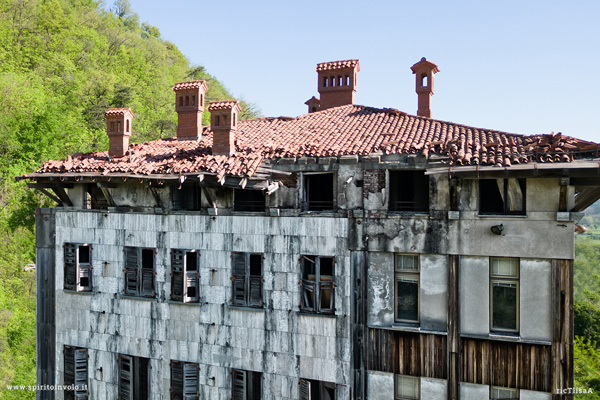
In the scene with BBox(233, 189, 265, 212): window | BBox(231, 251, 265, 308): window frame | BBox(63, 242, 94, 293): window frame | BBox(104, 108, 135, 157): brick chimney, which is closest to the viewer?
BBox(231, 251, 265, 308): window frame

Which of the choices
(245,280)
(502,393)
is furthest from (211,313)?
(502,393)

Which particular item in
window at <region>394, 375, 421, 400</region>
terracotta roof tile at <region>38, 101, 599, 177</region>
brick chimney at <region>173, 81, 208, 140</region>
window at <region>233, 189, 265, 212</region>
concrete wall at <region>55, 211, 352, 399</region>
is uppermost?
brick chimney at <region>173, 81, 208, 140</region>

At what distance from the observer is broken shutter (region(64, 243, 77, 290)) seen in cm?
1584

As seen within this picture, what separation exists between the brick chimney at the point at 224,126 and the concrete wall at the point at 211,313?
2209 mm

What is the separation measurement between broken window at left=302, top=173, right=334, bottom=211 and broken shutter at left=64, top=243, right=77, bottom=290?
8.52 metres

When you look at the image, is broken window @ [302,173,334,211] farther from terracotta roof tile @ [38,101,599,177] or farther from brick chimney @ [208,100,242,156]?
brick chimney @ [208,100,242,156]

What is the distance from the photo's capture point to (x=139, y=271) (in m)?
15.1

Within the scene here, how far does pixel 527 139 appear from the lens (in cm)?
1261

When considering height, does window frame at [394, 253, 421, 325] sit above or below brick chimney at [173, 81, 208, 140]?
below

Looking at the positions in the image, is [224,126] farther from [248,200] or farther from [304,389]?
[304,389]

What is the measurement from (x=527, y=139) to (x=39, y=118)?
103ft

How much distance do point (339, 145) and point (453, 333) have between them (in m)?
6.14

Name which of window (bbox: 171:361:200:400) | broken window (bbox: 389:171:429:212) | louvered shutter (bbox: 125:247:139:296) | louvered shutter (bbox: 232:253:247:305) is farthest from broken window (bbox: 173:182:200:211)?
broken window (bbox: 389:171:429:212)

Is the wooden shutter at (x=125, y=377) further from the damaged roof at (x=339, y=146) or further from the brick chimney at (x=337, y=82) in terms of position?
the brick chimney at (x=337, y=82)
